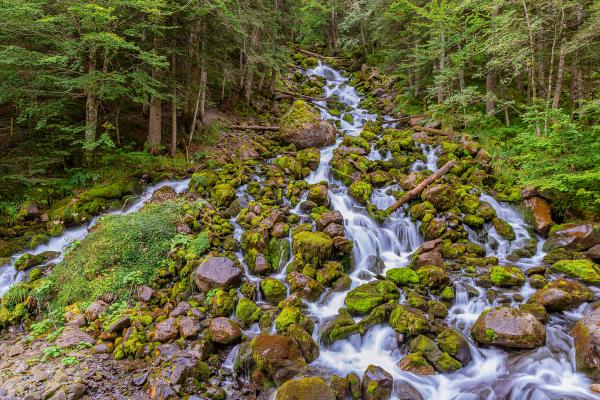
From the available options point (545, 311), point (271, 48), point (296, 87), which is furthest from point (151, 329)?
point (296, 87)

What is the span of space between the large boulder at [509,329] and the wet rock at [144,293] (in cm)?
667

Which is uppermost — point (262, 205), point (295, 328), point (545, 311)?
point (262, 205)

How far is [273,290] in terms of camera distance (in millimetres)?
7078

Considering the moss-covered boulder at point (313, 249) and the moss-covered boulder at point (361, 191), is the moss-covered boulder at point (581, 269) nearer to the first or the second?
the moss-covered boulder at point (361, 191)

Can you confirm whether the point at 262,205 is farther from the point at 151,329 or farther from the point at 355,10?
the point at 355,10

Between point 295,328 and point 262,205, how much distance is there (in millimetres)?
4542

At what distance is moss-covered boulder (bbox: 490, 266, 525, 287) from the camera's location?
7184 millimetres

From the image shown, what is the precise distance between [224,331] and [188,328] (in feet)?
2.47

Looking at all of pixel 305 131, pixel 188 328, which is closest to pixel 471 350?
pixel 188 328

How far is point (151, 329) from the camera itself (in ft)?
20.8

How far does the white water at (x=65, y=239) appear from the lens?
798cm

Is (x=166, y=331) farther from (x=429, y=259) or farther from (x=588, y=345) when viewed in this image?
(x=588, y=345)

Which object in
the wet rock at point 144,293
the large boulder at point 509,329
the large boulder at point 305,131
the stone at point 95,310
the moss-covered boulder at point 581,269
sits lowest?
the stone at point 95,310

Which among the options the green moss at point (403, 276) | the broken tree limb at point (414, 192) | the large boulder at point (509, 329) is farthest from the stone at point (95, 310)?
the broken tree limb at point (414, 192)
